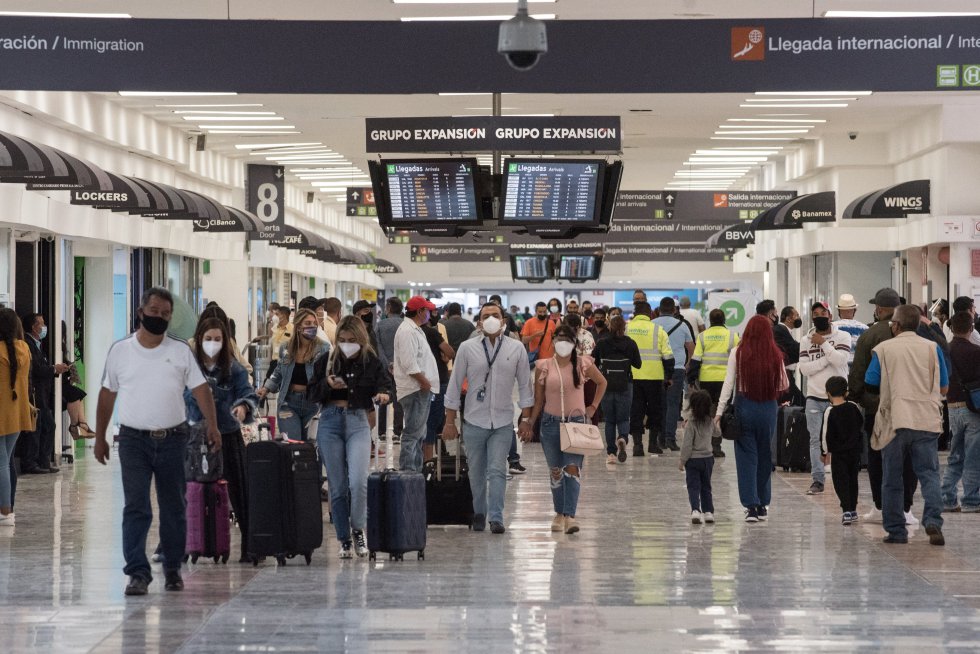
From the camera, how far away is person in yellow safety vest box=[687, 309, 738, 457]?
626 inches

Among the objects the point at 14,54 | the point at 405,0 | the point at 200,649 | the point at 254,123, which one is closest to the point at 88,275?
the point at 254,123

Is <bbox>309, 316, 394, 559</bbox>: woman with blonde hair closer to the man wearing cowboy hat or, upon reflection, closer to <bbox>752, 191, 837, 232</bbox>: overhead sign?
the man wearing cowboy hat

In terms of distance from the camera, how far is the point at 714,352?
1600 centimetres

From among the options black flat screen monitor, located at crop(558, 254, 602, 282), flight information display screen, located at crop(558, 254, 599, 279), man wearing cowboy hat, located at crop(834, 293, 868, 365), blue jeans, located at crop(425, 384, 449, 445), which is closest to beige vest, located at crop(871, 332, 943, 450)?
man wearing cowboy hat, located at crop(834, 293, 868, 365)

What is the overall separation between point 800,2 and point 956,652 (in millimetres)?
9488

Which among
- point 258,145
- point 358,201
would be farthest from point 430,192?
point 358,201

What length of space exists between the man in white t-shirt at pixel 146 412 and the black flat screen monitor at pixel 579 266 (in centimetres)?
2833

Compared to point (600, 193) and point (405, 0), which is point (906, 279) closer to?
point (600, 193)

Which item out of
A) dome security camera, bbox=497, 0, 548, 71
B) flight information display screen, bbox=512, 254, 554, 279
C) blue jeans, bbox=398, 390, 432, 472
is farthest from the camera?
flight information display screen, bbox=512, 254, 554, 279

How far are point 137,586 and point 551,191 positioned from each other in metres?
8.09

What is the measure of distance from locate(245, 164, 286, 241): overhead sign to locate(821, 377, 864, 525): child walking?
15.9 m

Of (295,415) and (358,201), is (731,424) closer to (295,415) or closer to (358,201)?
(295,415)

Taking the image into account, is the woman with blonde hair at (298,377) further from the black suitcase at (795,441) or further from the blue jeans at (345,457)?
the black suitcase at (795,441)

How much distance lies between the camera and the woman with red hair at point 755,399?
37.1ft
